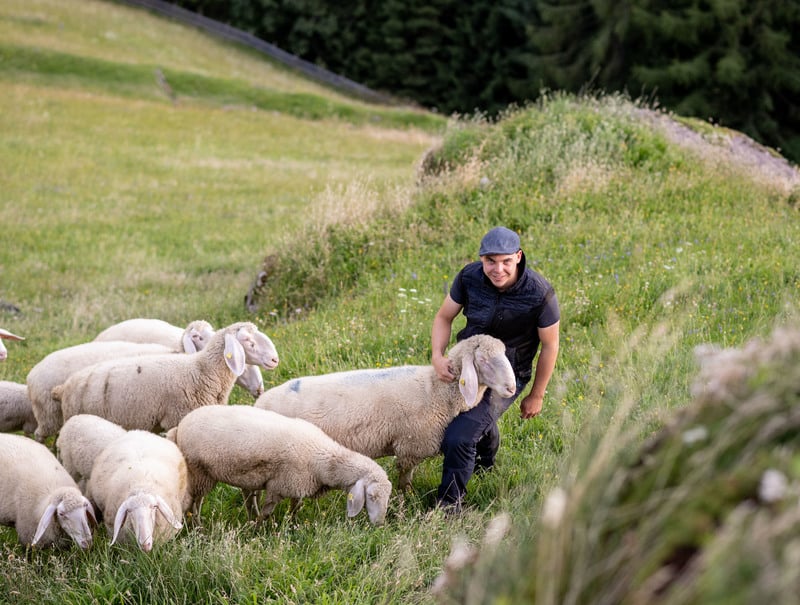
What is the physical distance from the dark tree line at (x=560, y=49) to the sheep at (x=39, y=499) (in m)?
16.4

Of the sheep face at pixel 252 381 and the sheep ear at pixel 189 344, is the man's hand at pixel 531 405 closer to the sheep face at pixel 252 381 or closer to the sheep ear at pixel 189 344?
the sheep face at pixel 252 381

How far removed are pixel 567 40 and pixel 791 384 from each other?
4002 centimetres

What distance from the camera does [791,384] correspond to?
5.58 feet

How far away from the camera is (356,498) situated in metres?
5.04

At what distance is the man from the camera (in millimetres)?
5480

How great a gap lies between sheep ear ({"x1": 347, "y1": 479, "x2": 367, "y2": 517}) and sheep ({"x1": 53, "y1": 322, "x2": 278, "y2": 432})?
1722mm

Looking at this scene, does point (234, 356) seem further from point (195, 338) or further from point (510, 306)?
point (510, 306)

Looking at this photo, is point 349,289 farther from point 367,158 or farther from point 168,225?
point 367,158

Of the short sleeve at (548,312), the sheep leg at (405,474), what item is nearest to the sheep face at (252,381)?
the sheep leg at (405,474)

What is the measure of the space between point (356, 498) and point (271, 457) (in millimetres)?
621

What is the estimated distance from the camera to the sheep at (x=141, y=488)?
15.1 ft

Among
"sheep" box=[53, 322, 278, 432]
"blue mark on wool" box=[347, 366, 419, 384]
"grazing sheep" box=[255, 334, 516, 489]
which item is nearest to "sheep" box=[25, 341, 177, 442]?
"sheep" box=[53, 322, 278, 432]

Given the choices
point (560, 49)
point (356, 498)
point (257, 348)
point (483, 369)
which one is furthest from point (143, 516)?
point (560, 49)

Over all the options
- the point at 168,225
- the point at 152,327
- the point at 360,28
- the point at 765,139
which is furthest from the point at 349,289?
the point at 360,28
